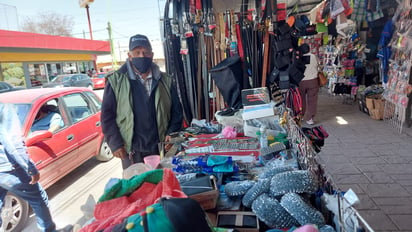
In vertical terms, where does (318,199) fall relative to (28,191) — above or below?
above

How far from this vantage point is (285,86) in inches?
132

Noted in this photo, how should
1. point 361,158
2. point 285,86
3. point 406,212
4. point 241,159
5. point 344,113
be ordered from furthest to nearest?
point 344,113
point 361,158
point 285,86
point 406,212
point 241,159

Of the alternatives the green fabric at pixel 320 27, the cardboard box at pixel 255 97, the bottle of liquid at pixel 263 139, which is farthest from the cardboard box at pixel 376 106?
the bottle of liquid at pixel 263 139

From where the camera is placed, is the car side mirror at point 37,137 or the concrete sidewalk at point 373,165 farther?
the car side mirror at point 37,137

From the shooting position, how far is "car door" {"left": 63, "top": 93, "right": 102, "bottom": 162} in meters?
3.77

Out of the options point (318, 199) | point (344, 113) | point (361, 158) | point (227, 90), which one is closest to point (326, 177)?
point (318, 199)

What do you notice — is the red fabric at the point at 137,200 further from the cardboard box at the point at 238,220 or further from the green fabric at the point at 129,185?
the cardboard box at the point at 238,220

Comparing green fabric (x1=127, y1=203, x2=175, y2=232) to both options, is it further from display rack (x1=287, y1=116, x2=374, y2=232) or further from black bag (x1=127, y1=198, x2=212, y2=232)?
display rack (x1=287, y1=116, x2=374, y2=232)

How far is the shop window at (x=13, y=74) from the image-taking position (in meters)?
14.6

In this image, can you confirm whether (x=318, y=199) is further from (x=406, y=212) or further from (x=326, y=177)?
(x=406, y=212)

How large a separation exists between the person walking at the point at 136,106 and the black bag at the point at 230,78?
34.2 inches

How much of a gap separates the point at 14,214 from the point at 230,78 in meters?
2.77

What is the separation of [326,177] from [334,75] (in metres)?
7.65

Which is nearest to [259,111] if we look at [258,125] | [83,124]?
[258,125]
